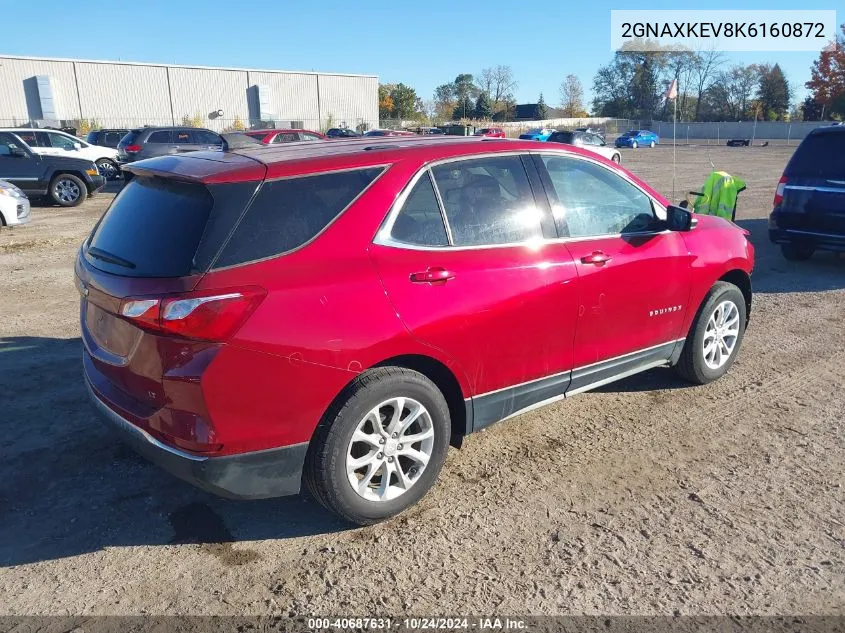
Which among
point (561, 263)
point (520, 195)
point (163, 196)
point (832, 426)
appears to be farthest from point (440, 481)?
point (832, 426)

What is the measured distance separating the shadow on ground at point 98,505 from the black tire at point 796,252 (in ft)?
27.9

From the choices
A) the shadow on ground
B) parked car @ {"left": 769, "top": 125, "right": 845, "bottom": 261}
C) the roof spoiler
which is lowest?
the shadow on ground

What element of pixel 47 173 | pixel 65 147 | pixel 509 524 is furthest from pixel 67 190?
pixel 509 524

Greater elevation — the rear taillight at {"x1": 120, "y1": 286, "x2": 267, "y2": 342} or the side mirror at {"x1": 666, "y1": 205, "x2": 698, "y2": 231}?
the side mirror at {"x1": 666, "y1": 205, "x2": 698, "y2": 231}

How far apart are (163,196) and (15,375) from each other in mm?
2915

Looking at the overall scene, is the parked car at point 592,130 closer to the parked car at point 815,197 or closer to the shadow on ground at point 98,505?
the parked car at point 815,197

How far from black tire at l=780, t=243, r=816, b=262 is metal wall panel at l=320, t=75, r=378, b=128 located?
184ft

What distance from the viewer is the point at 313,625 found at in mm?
2686

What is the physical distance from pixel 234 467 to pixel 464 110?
317 ft

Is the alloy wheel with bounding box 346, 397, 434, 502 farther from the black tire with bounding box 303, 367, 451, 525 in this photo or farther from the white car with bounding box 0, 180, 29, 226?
the white car with bounding box 0, 180, 29, 226

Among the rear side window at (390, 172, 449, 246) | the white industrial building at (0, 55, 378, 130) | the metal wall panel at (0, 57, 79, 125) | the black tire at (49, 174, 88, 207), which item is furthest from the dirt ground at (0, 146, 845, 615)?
the metal wall panel at (0, 57, 79, 125)

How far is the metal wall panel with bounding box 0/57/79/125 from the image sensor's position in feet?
160

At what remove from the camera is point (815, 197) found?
27.9 ft

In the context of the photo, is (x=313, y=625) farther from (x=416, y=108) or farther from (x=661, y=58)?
(x=661, y=58)
